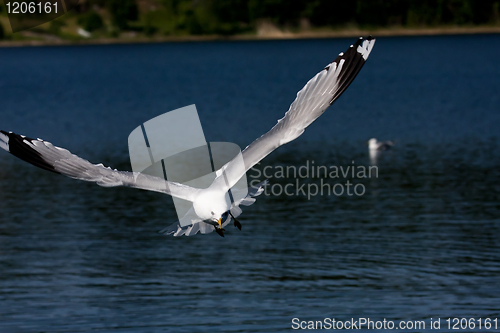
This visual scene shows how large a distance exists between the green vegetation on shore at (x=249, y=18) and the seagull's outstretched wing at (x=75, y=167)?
10559 cm

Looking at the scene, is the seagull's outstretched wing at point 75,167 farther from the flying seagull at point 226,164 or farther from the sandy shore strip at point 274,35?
the sandy shore strip at point 274,35

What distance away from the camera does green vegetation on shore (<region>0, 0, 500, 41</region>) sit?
113 m

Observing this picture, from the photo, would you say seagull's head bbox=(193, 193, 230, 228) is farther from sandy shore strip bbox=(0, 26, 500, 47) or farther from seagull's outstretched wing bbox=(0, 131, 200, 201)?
sandy shore strip bbox=(0, 26, 500, 47)

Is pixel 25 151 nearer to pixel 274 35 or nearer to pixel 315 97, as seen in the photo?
pixel 315 97

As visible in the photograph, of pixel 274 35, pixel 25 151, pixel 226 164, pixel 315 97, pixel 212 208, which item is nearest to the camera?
pixel 212 208

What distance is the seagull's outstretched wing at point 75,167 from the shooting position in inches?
388

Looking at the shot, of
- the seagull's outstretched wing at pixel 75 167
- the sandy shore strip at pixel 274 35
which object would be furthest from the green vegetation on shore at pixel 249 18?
the seagull's outstretched wing at pixel 75 167

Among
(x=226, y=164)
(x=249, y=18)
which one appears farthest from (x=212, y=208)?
(x=249, y=18)

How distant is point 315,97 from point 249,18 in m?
116

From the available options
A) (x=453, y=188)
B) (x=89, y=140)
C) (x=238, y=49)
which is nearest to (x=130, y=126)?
(x=89, y=140)

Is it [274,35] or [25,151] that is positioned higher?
[274,35]

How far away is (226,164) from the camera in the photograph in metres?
10.0

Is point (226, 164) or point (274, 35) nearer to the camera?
point (226, 164)

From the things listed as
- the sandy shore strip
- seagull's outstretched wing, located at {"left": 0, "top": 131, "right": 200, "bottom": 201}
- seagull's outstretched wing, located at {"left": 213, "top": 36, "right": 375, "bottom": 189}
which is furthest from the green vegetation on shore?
seagull's outstretched wing, located at {"left": 0, "top": 131, "right": 200, "bottom": 201}
